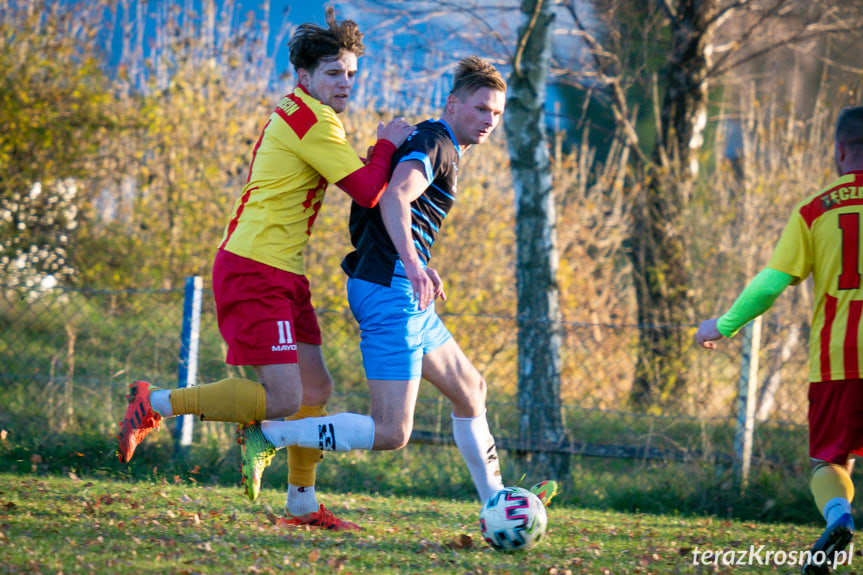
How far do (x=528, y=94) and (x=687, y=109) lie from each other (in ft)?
11.9

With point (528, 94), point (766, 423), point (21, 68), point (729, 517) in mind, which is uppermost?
point (21, 68)

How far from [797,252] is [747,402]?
8.54 feet

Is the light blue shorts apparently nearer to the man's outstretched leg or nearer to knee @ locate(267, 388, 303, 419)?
knee @ locate(267, 388, 303, 419)

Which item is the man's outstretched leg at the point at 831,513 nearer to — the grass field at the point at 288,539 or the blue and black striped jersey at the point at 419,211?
the grass field at the point at 288,539

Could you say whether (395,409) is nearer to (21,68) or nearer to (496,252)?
(496,252)

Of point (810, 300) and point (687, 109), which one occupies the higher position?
point (687, 109)

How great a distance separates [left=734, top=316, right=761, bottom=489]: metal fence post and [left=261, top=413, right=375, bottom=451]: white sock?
3.28m

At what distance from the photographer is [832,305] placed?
3.01 meters

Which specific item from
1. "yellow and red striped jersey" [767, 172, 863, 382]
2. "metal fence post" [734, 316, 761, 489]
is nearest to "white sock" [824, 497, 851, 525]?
"yellow and red striped jersey" [767, 172, 863, 382]

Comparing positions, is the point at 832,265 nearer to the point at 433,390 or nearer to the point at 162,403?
the point at 162,403

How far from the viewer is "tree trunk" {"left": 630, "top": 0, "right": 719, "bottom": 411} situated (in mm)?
8742

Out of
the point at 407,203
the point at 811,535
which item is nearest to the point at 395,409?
the point at 407,203

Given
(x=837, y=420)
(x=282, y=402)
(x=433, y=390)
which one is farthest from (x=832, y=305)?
(x=433, y=390)

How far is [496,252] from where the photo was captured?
8.82 metres
